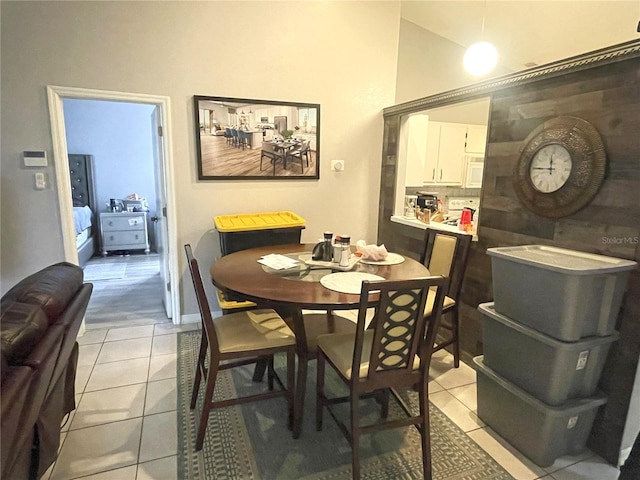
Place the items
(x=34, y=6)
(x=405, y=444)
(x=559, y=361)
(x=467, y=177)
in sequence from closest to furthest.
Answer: (x=559, y=361)
(x=405, y=444)
(x=34, y=6)
(x=467, y=177)

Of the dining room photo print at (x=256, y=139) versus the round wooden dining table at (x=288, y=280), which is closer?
the round wooden dining table at (x=288, y=280)

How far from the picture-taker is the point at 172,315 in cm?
343

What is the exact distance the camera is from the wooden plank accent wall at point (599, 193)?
67.6 inches

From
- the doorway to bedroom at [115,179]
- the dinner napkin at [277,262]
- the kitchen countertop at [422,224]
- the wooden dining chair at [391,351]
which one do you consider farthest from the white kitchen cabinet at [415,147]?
the doorway to bedroom at [115,179]

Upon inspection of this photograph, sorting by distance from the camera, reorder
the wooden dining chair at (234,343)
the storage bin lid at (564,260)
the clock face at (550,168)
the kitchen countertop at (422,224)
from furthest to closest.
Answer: the kitchen countertop at (422,224)
the clock face at (550,168)
the wooden dining chair at (234,343)
the storage bin lid at (564,260)

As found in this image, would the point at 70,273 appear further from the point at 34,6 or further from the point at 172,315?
the point at 34,6

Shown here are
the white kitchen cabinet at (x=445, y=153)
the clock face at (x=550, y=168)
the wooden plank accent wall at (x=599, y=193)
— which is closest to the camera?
the wooden plank accent wall at (x=599, y=193)

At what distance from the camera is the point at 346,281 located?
195 cm

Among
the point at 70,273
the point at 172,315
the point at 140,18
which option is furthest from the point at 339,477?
the point at 140,18

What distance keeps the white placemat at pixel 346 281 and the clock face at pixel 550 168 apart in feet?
3.63

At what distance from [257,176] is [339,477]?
2500 mm

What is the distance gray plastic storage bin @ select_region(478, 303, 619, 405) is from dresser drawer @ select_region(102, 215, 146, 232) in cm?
569

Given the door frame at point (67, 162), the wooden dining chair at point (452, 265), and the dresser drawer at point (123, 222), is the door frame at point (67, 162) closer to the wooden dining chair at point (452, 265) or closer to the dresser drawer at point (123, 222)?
the wooden dining chair at point (452, 265)

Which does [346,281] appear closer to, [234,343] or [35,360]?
[234,343]
